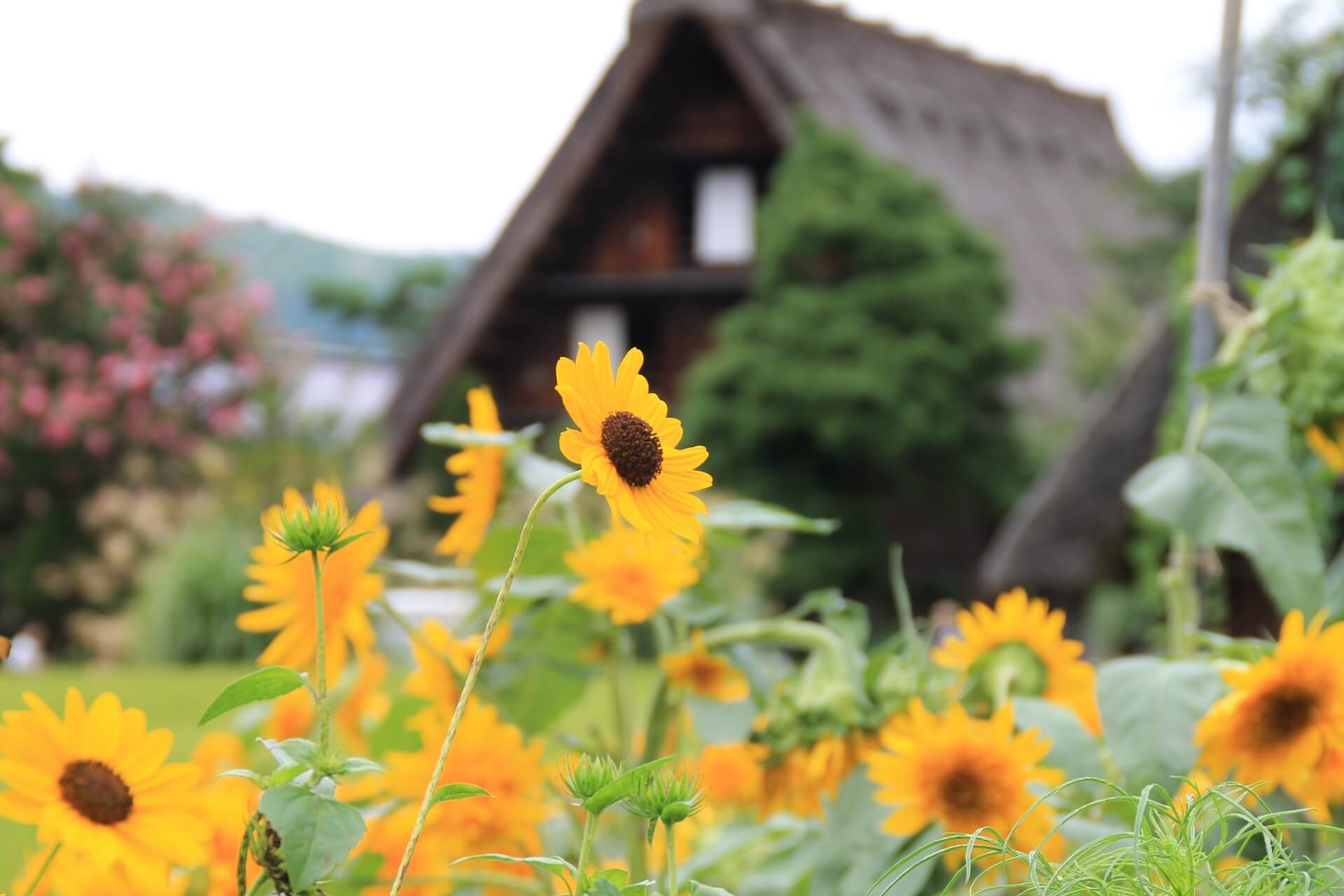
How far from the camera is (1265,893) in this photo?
474 mm

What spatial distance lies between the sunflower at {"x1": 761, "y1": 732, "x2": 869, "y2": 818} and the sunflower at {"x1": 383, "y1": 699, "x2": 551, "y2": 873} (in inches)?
5.0

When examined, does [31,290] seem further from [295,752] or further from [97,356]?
[295,752]

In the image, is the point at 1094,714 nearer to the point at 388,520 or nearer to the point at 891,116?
the point at 388,520

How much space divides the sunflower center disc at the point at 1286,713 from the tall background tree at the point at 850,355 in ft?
28.6

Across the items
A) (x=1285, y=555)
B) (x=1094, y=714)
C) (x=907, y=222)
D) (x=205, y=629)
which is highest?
(x=907, y=222)

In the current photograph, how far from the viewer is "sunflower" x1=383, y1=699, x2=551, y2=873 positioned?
29.3 inches

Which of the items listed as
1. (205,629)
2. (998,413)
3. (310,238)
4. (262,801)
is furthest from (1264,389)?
(310,238)

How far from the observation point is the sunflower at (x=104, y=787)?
0.50 m

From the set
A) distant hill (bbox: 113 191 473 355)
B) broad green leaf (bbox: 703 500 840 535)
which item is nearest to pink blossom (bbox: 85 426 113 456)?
distant hill (bbox: 113 191 473 355)

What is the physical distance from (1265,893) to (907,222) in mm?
9507

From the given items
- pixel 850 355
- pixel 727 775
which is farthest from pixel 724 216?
pixel 727 775

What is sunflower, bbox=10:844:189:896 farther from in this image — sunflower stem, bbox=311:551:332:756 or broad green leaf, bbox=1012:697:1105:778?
broad green leaf, bbox=1012:697:1105:778

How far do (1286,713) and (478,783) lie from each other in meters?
0.41

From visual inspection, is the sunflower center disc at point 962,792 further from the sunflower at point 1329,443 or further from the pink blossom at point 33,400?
the pink blossom at point 33,400
